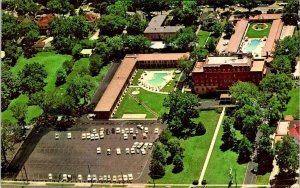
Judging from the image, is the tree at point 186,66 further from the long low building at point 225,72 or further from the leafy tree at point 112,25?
the leafy tree at point 112,25

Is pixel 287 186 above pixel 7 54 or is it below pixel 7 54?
above

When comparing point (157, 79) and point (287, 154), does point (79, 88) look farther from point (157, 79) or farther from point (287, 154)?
point (287, 154)

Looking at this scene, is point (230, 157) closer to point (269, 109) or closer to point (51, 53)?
point (269, 109)

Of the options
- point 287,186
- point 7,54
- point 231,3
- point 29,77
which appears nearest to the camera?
point 287,186

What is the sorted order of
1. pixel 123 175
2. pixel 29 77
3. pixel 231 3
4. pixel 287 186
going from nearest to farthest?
pixel 287 186 < pixel 123 175 < pixel 29 77 < pixel 231 3

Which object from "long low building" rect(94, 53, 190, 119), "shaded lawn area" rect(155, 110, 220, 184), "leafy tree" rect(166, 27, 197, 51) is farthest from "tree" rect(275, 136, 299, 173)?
"leafy tree" rect(166, 27, 197, 51)

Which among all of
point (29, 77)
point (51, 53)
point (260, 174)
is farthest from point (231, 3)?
point (260, 174)

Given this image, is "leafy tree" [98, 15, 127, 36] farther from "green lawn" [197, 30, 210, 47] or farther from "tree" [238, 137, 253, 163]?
"tree" [238, 137, 253, 163]
